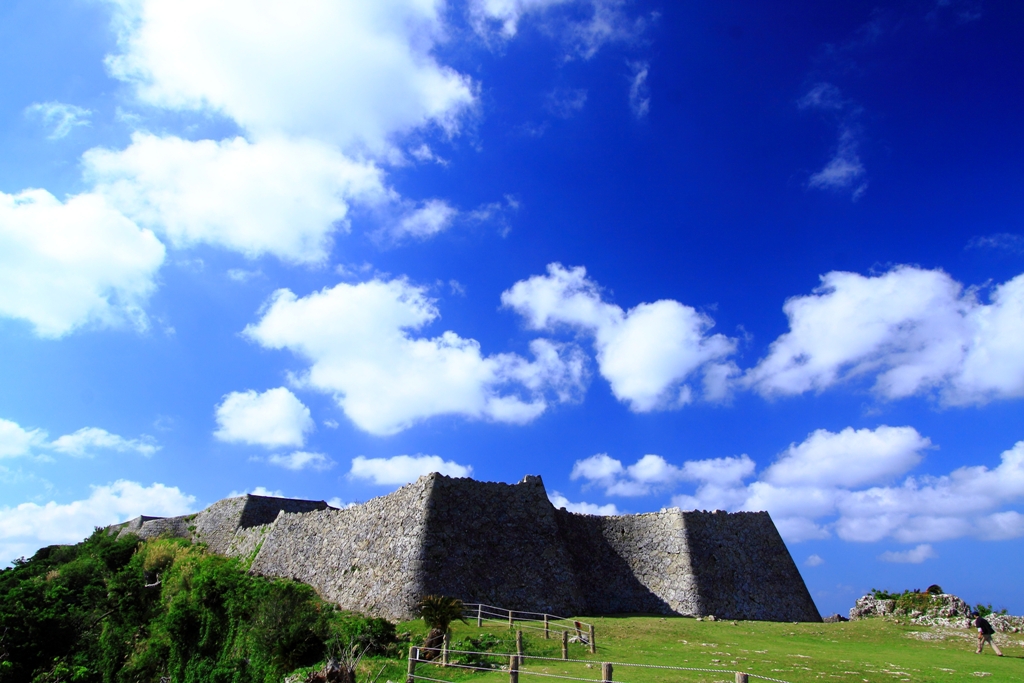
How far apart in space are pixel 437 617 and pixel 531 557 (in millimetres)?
11038

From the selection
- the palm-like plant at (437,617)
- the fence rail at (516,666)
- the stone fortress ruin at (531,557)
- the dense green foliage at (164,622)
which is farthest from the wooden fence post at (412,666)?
the stone fortress ruin at (531,557)

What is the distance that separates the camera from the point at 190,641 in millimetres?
30047

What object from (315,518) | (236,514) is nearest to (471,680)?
(315,518)

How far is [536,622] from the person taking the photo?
20.5 metres

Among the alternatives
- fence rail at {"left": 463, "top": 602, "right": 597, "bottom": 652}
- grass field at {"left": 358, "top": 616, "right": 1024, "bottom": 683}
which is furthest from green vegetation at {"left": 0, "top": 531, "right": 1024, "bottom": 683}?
fence rail at {"left": 463, "top": 602, "right": 597, "bottom": 652}

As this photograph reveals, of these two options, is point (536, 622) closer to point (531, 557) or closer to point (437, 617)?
point (437, 617)

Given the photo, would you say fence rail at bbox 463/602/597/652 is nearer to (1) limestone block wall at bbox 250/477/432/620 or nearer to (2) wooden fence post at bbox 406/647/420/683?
(1) limestone block wall at bbox 250/477/432/620

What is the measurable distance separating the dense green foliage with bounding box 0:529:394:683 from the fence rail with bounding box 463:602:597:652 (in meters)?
4.53

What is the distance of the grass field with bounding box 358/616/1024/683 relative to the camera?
13.2 meters

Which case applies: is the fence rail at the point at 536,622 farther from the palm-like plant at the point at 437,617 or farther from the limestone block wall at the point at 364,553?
the limestone block wall at the point at 364,553

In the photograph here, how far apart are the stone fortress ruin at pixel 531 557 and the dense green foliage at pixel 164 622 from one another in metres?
2.32

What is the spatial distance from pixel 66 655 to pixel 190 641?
13.8m

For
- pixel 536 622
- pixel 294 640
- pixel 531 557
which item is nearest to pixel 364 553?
pixel 294 640

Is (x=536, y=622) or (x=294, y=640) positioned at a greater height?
(x=536, y=622)
